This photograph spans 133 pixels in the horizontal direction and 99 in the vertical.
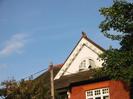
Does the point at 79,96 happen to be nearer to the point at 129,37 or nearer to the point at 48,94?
the point at 48,94

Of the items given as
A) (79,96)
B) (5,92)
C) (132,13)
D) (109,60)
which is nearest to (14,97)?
(5,92)

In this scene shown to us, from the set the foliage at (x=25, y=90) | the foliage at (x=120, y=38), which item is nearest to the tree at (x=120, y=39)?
the foliage at (x=120, y=38)

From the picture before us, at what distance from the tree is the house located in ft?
29.9

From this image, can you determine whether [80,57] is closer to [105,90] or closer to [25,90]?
[105,90]

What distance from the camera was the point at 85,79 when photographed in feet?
127

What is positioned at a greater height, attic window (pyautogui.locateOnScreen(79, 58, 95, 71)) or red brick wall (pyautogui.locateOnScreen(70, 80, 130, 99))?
attic window (pyautogui.locateOnScreen(79, 58, 95, 71))

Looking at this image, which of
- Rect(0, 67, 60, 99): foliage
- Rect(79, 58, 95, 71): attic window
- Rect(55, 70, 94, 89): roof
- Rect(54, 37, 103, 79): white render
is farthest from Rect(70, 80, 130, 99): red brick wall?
Rect(0, 67, 60, 99): foliage

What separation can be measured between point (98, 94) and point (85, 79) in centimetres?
182

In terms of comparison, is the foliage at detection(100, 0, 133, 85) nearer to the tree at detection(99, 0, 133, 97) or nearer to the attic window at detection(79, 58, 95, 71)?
the tree at detection(99, 0, 133, 97)

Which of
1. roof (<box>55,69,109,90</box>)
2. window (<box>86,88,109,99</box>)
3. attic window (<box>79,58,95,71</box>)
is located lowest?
window (<box>86,88,109,99</box>)

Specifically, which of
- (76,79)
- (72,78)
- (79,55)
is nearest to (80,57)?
(79,55)

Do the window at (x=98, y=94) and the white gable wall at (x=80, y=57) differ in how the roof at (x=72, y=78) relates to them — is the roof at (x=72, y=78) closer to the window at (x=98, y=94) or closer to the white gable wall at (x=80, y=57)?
the white gable wall at (x=80, y=57)

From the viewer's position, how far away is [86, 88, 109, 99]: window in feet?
124

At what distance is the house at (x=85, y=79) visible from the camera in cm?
3741
